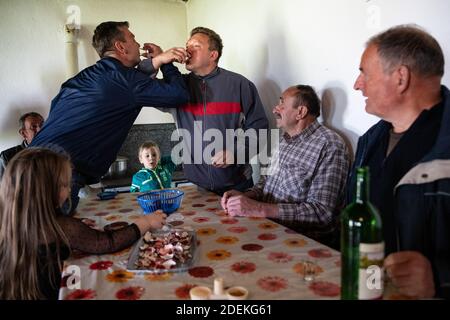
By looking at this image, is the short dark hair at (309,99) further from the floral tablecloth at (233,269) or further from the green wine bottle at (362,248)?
the green wine bottle at (362,248)

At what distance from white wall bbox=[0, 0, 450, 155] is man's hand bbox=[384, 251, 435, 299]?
744mm

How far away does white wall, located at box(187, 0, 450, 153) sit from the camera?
1326mm

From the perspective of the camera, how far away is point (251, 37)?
8.10ft

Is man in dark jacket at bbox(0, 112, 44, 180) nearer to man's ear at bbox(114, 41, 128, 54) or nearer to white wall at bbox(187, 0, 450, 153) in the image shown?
man's ear at bbox(114, 41, 128, 54)

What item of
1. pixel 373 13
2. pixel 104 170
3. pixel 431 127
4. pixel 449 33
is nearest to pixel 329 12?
pixel 373 13

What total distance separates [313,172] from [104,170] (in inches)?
42.3

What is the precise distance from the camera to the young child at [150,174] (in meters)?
2.35

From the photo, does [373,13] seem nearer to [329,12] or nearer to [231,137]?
[329,12]

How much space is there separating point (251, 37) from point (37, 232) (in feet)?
6.51

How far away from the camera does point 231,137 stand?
207 cm

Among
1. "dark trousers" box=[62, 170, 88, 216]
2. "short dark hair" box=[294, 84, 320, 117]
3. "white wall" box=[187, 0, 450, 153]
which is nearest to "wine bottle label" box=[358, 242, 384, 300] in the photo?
"white wall" box=[187, 0, 450, 153]

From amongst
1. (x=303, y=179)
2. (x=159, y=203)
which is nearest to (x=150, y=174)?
(x=159, y=203)

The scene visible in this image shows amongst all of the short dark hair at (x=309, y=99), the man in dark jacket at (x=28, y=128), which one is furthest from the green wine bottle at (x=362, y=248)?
the man in dark jacket at (x=28, y=128)

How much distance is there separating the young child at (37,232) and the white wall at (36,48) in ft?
7.88
